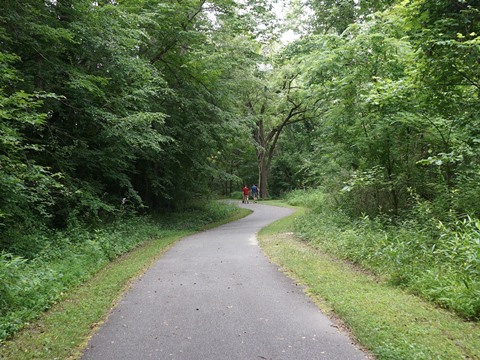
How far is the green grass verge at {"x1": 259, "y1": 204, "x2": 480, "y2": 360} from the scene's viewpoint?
3.97 metres

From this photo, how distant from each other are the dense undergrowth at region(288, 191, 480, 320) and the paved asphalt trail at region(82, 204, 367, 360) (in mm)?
1761

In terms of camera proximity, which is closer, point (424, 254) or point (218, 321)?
point (218, 321)

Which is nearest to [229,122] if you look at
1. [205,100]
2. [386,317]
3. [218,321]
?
[205,100]

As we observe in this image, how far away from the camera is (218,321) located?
207 inches

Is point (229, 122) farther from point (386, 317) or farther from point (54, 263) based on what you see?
point (386, 317)

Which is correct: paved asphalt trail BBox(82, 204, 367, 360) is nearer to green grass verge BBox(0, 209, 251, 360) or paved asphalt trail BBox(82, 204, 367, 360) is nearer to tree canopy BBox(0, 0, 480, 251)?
green grass verge BBox(0, 209, 251, 360)

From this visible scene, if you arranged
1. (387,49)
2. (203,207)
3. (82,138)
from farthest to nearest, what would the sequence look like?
(203,207), (82,138), (387,49)

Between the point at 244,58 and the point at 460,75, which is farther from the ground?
the point at 244,58

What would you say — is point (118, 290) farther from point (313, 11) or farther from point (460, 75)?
point (313, 11)

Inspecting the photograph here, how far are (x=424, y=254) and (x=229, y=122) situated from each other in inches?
487

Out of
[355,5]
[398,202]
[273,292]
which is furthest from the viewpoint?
[355,5]

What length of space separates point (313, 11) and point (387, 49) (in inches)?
399

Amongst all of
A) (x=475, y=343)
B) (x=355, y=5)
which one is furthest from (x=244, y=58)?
(x=475, y=343)

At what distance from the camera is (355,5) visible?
16.3 m
